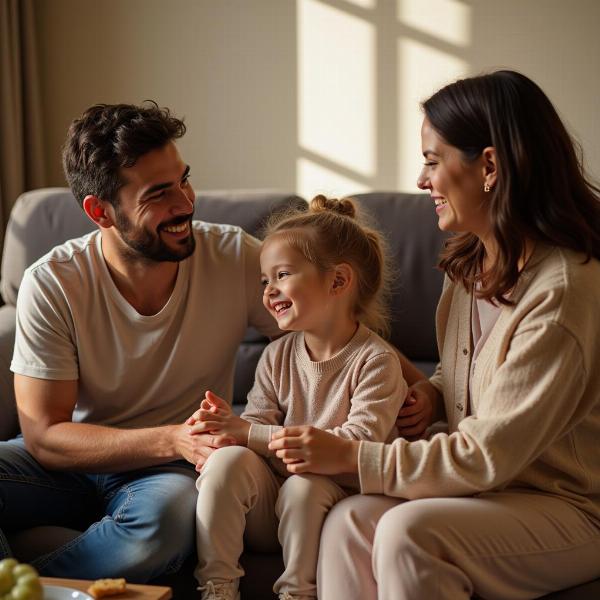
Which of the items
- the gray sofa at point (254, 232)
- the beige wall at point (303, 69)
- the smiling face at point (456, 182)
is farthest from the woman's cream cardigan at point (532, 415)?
the beige wall at point (303, 69)

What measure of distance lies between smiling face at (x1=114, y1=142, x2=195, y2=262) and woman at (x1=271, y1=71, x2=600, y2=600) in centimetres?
58

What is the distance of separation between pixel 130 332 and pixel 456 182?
84 cm

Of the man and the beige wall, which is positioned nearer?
the man

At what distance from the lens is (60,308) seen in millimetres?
2041

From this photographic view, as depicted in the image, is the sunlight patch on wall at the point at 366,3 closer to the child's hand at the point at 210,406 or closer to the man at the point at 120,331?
the man at the point at 120,331

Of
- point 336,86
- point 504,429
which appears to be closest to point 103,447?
point 504,429

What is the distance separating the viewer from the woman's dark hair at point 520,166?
162cm

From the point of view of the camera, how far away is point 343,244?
6.45 feet

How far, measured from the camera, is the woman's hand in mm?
1677

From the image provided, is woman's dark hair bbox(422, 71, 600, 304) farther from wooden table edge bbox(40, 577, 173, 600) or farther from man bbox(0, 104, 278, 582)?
wooden table edge bbox(40, 577, 173, 600)

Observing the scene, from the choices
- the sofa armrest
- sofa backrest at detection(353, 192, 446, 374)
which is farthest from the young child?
the sofa armrest

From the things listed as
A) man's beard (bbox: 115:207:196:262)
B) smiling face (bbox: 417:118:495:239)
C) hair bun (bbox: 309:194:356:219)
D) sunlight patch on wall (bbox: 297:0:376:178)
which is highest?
sunlight patch on wall (bbox: 297:0:376:178)

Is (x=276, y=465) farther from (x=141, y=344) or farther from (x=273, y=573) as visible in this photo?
(x=141, y=344)

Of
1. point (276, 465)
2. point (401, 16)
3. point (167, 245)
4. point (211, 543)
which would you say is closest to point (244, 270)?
point (167, 245)
